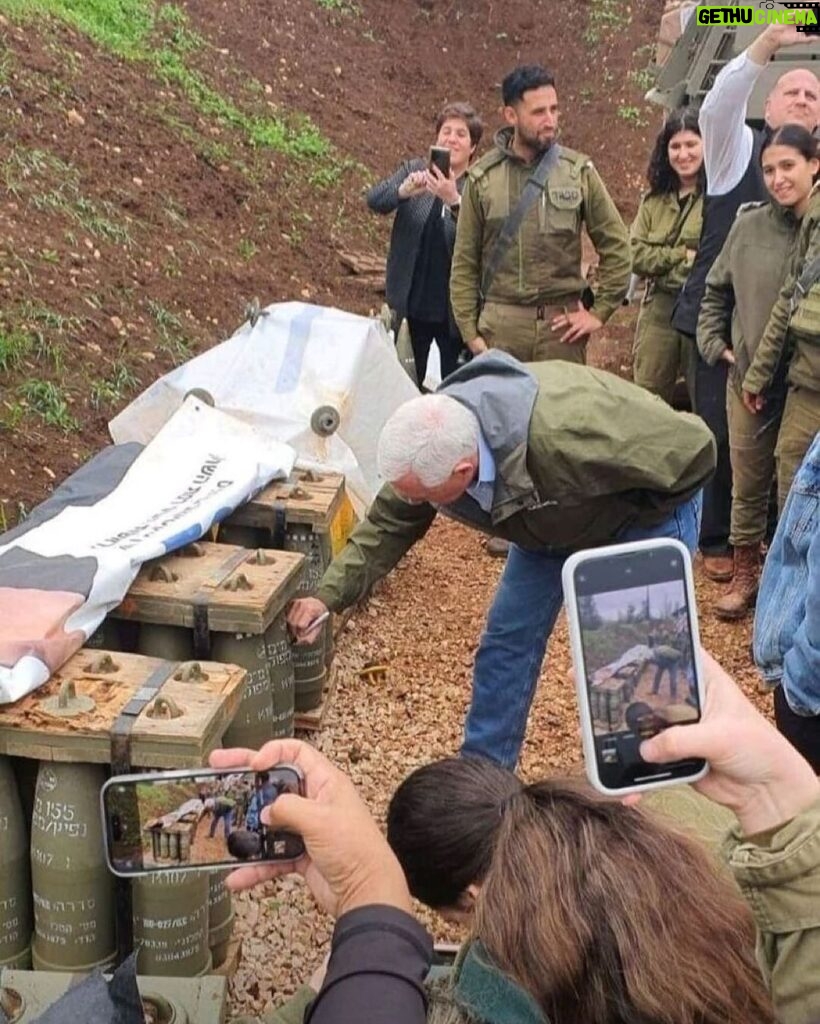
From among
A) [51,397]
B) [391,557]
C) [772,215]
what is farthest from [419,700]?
[51,397]

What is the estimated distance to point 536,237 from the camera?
5.01 m

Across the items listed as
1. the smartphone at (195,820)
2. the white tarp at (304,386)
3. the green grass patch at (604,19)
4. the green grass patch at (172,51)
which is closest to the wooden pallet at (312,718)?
the white tarp at (304,386)

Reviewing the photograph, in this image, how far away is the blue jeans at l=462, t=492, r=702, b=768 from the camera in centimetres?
329

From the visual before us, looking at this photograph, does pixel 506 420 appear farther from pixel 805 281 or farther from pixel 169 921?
pixel 805 281

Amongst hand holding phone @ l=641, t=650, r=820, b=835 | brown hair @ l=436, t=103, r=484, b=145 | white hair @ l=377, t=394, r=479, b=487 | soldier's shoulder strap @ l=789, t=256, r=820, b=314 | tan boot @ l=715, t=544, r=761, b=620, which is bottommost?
tan boot @ l=715, t=544, r=761, b=620

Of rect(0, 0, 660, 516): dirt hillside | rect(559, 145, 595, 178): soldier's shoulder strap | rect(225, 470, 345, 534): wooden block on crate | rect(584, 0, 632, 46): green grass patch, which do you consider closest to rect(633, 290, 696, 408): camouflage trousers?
rect(559, 145, 595, 178): soldier's shoulder strap

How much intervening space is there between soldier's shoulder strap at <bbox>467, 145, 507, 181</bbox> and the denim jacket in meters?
2.93

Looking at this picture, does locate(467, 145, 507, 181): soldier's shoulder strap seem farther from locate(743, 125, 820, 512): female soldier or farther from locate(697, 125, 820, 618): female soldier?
locate(743, 125, 820, 512): female soldier

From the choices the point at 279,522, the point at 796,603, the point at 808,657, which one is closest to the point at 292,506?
the point at 279,522

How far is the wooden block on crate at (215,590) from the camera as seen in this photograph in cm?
300

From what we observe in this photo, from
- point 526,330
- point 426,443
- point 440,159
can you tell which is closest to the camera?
point 426,443

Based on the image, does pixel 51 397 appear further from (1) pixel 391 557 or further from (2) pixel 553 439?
(2) pixel 553 439

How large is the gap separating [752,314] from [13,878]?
10.9ft

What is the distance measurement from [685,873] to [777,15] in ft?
25.1
